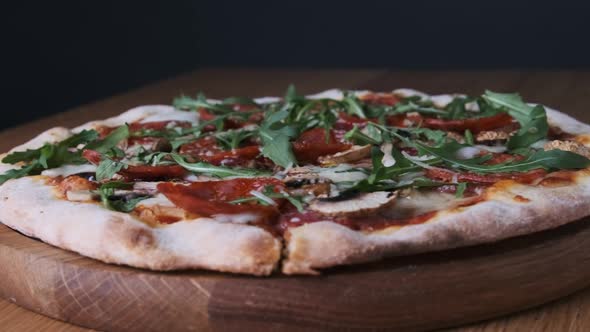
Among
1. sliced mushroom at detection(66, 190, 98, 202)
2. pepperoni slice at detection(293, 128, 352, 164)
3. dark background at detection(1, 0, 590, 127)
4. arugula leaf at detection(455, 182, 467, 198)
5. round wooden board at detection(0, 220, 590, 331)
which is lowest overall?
dark background at detection(1, 0, 590, 127)

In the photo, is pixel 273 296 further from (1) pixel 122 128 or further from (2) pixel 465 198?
(1) pixel 122 128

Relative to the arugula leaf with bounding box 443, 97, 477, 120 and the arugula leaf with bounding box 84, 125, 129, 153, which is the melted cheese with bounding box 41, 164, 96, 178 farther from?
the arugula leaf with bounding box 443, 97, 477, 120

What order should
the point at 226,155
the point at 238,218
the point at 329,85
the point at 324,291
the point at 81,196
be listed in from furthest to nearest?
1. the point at 329,85
2. the point at 226,155
3. the point at 81,196
4. the point at 238,218
5. the point at 324,291

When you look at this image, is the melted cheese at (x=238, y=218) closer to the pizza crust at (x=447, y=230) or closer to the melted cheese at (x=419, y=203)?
the pizza crust at (x=447, y=230)

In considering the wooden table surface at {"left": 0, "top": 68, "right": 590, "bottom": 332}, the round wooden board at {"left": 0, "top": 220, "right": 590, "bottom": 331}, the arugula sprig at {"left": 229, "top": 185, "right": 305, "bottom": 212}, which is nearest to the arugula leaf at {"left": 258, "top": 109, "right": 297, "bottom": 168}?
the arugula sprig at {"left": 229, "top": 185, "right": 305, "bottom": 212}

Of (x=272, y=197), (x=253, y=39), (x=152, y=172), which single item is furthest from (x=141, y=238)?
(x=253, y=39)

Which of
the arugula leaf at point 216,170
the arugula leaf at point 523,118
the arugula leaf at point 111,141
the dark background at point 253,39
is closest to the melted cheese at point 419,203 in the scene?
the arugula leaf at point 216,170

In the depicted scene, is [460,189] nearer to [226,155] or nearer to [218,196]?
[218,196]
